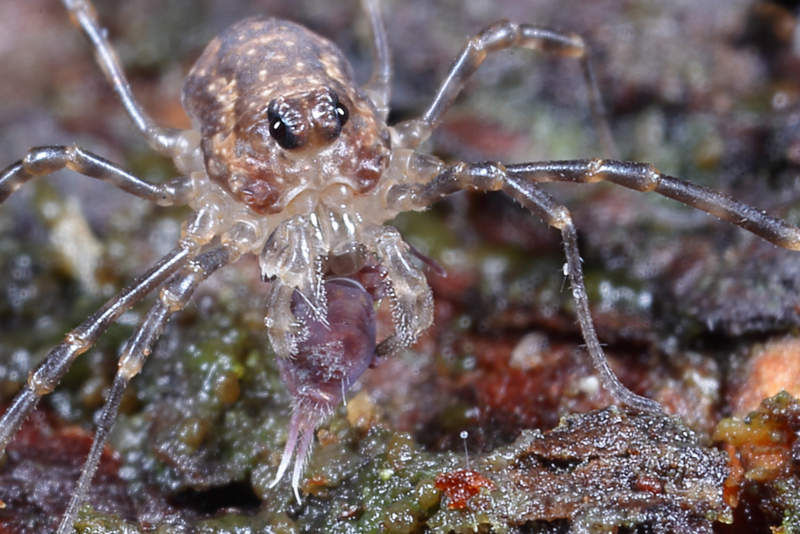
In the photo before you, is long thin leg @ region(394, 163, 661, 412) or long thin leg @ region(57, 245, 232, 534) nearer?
long thin leg @ region(57, 245, 232, 534)

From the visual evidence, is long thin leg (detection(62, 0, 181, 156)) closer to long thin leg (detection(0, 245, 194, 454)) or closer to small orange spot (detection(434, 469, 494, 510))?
long thin leg (detection(0, 245, 194, 454))

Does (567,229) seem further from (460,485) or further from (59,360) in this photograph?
(59,360)

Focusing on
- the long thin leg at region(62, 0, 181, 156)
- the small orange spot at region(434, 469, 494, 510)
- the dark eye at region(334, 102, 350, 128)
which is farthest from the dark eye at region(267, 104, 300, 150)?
the small orange spot at region(434, 469, 494, 510)

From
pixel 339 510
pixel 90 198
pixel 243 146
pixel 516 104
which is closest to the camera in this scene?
pixel 339 510

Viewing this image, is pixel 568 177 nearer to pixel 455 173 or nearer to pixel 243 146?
pixel 455 173

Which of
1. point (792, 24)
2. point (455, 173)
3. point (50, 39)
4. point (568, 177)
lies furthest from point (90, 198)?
point (792, 24)

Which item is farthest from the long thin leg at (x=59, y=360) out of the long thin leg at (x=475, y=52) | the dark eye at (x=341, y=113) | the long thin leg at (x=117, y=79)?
the long thin leg at (x=475, y=52)

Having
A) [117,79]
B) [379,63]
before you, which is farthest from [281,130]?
[117,79]
